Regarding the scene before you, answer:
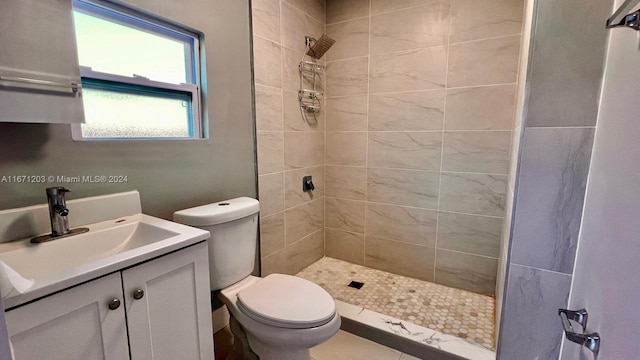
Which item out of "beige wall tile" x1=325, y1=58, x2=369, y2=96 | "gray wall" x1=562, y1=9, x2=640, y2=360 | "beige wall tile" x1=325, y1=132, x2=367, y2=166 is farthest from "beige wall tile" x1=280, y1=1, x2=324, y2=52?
"gray wall" x1=562, y1=9, x2=640, y2=360

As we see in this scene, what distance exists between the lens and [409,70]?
209cm

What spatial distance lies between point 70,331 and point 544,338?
152 centimetres

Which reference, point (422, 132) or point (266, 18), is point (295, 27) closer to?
point (266, 18)

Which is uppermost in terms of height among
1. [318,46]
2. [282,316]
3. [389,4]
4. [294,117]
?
[389,4]

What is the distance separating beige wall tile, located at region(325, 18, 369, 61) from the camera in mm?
2223

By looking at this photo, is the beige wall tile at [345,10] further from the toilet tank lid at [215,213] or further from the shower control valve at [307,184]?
the toilet tank lid at [215,213]

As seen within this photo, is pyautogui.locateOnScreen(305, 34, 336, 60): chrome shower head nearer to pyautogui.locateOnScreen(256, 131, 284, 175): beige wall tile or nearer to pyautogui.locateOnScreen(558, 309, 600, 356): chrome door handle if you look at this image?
pyautogui.locateOnScreen(256, 131, 284, 175): beige wall tile

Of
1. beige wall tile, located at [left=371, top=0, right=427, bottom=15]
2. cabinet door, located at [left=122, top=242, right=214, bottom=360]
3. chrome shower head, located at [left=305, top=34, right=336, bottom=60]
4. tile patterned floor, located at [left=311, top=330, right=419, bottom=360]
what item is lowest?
tile patterned floor, located at [left=311, top=330, right=419, bottom=360]

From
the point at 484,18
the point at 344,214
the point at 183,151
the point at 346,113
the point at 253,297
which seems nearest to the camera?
the point at 253,297

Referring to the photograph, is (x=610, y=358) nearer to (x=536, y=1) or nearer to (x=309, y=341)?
(x=309, y=341)

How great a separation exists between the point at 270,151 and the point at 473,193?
1.42m

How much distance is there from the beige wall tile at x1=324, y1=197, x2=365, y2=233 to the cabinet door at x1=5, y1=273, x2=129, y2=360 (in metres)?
1.86

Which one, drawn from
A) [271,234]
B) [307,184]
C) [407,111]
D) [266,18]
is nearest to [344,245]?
[307,184]

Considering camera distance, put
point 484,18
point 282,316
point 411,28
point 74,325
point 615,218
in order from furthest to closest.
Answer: point 411,28 → point 484,18 → point 282,316 → point 74,325 → point 615,218
